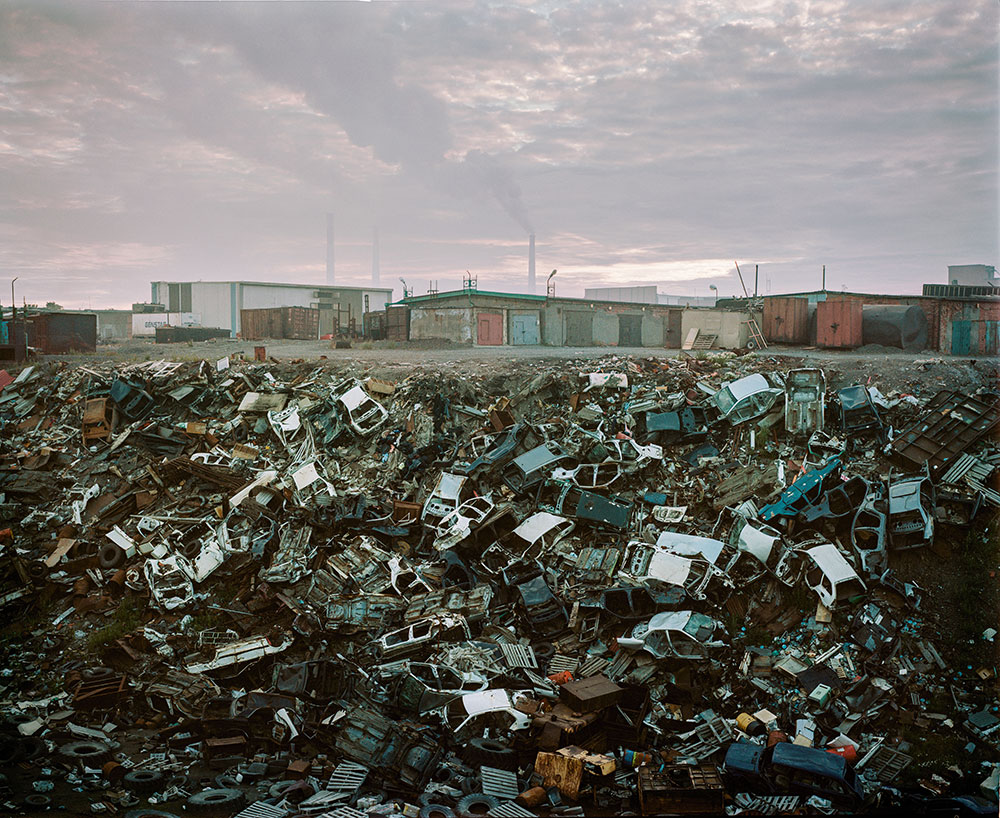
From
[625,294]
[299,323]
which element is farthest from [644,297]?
[299,323]

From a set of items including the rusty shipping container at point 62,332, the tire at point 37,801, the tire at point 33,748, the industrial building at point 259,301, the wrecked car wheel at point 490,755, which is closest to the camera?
the tire at point 37,801

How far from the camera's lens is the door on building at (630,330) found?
18172mm

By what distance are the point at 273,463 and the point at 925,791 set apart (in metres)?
7.83

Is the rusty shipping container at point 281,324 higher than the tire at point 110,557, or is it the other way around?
the rusty shipping container at point 281,324

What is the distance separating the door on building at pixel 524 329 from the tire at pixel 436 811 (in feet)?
51.5

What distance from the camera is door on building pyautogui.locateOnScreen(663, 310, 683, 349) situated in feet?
51.0

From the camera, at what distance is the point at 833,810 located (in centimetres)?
468

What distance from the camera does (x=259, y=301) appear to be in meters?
21.8

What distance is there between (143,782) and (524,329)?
1630 centimetres

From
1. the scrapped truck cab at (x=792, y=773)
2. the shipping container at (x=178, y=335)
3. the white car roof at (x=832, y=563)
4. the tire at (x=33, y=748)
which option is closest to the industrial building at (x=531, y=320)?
the shipping container at (x=178, y=335)

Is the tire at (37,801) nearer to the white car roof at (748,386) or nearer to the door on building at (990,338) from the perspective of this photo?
the white car roof at (748,386)

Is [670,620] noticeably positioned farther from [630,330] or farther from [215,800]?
[630,330]

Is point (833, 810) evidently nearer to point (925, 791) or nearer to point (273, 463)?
point (925, 791)

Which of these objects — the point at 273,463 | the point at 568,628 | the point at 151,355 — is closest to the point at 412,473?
the point at 273,463
